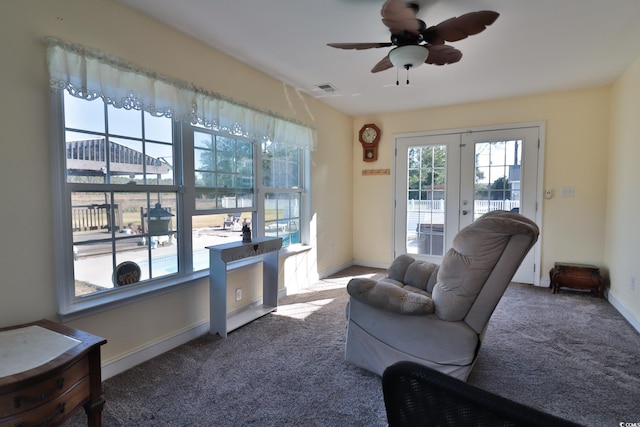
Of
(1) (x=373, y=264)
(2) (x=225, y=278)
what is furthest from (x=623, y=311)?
(2) (x=225, y=278)

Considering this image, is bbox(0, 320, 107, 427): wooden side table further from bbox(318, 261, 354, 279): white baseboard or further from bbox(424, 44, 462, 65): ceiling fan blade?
bbox(318, 261, 354, 279): white baseboard

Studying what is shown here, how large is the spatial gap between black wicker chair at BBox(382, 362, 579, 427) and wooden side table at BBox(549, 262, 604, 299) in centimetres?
419

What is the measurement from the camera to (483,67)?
3.14m

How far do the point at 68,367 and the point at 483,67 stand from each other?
12.4 feet

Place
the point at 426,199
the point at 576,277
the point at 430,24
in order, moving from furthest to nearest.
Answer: the point at 426,199 < the point at 576,277 < the point at 430,24

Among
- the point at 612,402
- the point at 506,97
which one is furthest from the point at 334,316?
the point at 506,97

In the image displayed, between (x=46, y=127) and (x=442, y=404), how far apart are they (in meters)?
2.27

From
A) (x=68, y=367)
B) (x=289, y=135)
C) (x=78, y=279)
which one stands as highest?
(x=289, y=135)

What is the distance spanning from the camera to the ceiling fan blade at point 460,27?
175cm

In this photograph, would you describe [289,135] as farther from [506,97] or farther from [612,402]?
[612,402]

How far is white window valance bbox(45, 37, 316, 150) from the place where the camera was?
1.80 meters

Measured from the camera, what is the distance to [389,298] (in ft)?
6.43

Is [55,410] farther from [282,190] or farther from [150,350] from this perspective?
[282,190]

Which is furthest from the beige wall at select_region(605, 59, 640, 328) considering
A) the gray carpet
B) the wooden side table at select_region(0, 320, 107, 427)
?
the wooden side table at select_region(0, 320, 107, 427)
